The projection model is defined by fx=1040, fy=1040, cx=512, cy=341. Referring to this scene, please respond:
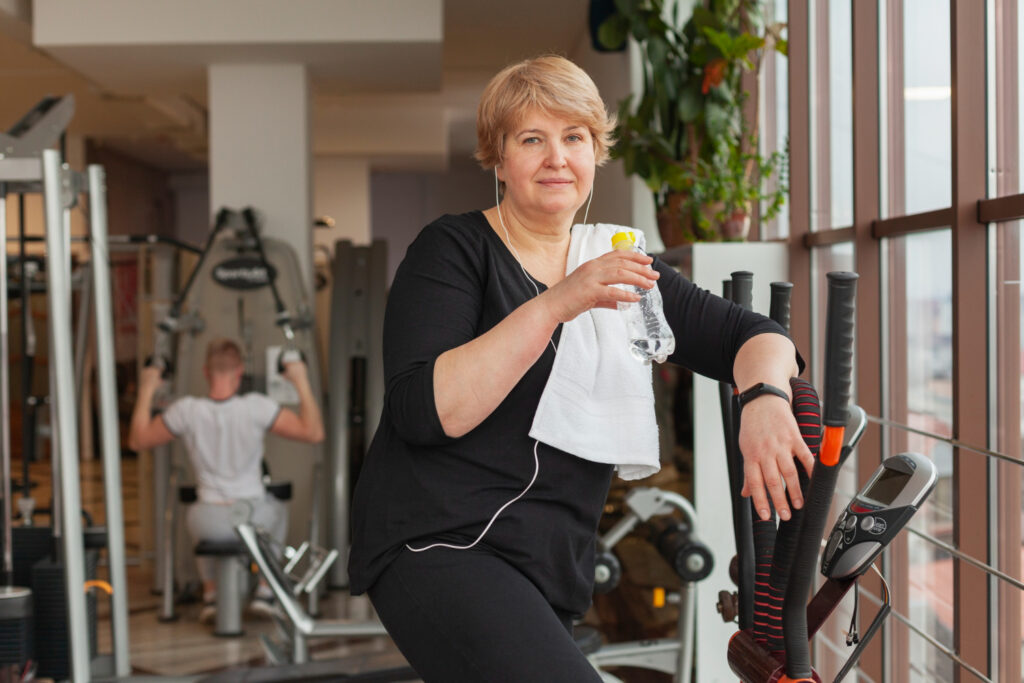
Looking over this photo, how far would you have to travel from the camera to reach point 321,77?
5.61m

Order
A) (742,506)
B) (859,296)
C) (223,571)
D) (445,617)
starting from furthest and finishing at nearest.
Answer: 1. (223,571)
2. (859,296)
3. (742,506)
4. (445,617)

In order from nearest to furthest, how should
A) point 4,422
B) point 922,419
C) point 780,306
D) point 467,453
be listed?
point 467,453
point 780,306
point 922,419
point 4,422

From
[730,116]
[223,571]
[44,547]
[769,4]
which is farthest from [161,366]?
[769,4]

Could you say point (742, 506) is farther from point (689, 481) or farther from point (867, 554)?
point (689, 481)

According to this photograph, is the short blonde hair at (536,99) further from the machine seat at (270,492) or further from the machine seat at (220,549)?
the machine seat at (270,492)

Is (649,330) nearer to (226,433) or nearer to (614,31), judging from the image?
(614,31)

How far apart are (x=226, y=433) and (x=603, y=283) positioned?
341 cm

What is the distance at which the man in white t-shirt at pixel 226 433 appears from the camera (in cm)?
422

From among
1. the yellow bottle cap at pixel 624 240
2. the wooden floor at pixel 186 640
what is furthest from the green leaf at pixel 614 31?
the yellow bottle cap at pixel 624 240

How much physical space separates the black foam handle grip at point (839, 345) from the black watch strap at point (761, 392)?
11 centimetres

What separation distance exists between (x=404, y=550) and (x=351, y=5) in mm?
4029

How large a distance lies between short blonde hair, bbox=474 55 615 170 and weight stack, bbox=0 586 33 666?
1856mm

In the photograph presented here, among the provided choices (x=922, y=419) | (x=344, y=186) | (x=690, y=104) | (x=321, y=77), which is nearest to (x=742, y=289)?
(x=922, y=419)

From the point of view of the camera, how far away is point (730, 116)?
11.5 feet
